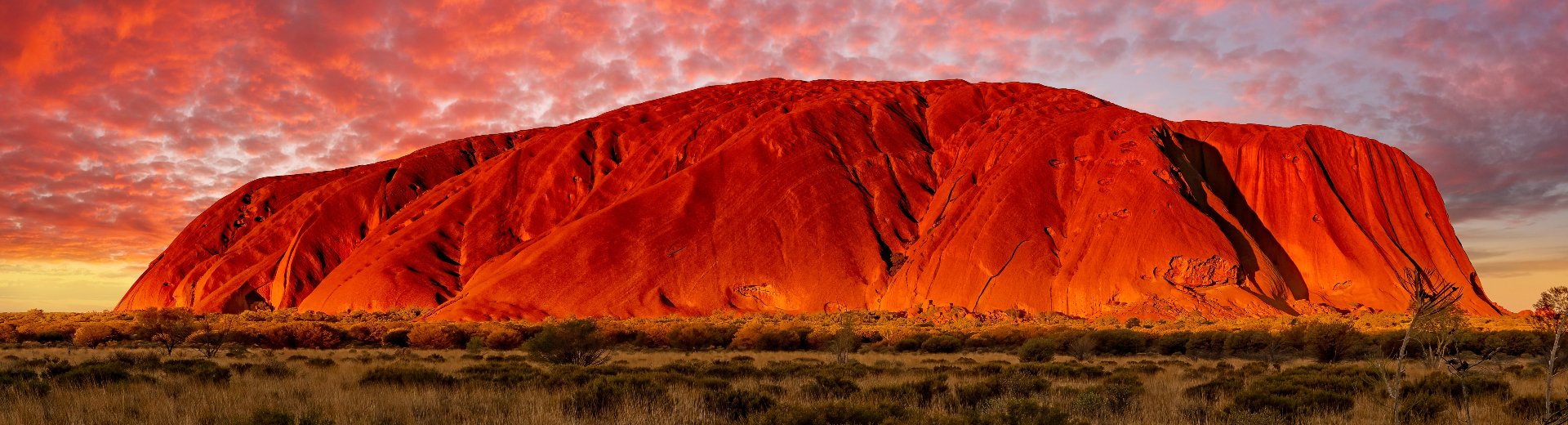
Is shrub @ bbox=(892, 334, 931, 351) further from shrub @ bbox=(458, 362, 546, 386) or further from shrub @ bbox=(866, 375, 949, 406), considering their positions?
shrub @ bbox=(866, 375, 949, 406)

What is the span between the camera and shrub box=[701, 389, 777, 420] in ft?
33.0

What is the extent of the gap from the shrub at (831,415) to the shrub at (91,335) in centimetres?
3683

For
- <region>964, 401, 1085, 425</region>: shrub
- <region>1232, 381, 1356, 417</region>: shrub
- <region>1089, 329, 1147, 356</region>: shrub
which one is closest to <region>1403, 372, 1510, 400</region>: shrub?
<region>1232, 381, 1356, 417</region>: shrub

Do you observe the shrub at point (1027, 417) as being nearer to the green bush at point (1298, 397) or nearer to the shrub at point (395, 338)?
the green bush at point (1298, 397)

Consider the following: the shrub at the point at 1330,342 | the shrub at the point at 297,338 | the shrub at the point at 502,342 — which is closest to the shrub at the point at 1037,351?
the shrub at the point at 1330,342

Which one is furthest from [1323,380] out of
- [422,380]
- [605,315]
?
[605,315]

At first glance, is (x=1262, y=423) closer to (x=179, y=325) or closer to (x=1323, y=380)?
(x=1323, y=380)

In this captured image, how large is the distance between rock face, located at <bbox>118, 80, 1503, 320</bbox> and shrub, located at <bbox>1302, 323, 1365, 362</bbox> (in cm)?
1697

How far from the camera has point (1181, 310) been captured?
155 feet

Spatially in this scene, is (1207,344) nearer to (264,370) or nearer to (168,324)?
(264,370)

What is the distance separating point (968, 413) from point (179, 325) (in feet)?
100

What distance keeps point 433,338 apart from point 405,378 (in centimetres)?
2184

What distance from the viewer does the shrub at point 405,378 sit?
13.5 meters

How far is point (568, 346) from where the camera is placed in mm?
21328
